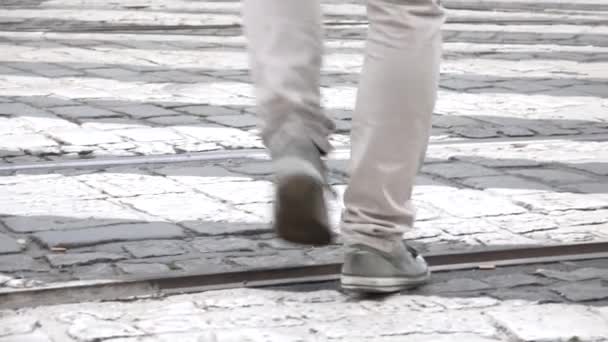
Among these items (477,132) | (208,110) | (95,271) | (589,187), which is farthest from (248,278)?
(208,110)

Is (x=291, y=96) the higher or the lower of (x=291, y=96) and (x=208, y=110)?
the higher

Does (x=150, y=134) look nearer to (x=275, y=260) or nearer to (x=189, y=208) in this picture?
(x=189, y=208)

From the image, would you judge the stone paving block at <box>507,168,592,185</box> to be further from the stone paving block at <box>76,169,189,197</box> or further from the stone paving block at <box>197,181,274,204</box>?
the stone paving block at <box>76,169,189,197</box>

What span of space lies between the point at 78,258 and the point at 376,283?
2.58ft

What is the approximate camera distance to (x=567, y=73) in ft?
23.9

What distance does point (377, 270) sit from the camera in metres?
3.27

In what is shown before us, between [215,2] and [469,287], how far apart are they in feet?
27.7

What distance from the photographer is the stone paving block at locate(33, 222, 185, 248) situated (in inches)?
148

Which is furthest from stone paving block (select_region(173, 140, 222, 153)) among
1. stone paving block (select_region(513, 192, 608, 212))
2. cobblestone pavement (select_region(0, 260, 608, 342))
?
cobblestone pavement (select_region(0, 260, 608, 342))

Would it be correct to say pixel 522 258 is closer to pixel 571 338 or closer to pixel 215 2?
pixel 571 338

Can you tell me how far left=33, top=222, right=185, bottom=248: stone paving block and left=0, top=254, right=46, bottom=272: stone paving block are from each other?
0.44 feet

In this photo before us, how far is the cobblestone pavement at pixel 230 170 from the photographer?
322 cm

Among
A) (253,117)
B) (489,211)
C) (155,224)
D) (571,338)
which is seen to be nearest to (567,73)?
(253,117)

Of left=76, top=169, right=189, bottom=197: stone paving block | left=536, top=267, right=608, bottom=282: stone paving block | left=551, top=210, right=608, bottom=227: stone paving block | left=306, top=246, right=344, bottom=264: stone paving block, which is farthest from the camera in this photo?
left=76, top=169, right=189, bottom=197: stone paving block
